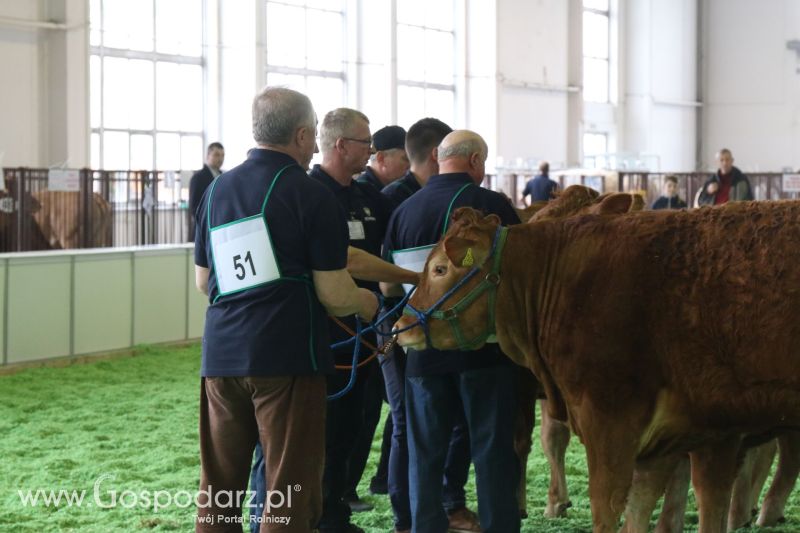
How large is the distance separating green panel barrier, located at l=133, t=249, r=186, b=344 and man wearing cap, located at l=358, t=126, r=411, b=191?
5734 mm

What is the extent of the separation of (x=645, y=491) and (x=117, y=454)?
3711 millimetres

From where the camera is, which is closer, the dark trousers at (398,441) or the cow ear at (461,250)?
the cow ear at (461,250)

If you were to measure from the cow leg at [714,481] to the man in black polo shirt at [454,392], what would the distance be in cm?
76

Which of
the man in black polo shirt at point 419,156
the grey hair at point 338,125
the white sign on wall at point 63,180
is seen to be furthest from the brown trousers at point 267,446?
the white sign on wall at point 63,180

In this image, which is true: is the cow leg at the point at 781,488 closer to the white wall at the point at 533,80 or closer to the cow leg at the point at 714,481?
the cow leg at the point at 714,481

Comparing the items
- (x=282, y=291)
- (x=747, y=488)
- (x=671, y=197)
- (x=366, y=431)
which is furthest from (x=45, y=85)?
(x=282, y=291)

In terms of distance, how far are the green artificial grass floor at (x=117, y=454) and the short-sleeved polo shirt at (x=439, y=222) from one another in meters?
1.24

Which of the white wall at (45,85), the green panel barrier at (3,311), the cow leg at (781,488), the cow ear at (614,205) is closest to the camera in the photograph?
the cow ear at (614,205)

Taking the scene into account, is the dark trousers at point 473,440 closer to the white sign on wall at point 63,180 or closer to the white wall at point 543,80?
the white sign on wall at point 63,180

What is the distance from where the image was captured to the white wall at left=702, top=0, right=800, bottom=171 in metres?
32.1

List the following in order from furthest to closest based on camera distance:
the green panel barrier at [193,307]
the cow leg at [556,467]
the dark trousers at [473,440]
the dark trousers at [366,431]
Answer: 1. the green panel barrier at [193,307]
2. the dark trousers at [366,431]
3. the cow leg at [556,467]
4. the dark trousers at [473,440]

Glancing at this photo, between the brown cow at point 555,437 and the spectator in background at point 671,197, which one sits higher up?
the spectator in background at point 671,197

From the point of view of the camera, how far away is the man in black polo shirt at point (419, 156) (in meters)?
5.65

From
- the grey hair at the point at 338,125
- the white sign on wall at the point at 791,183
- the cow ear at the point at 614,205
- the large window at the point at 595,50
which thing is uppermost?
the large window at the point at 595,50
